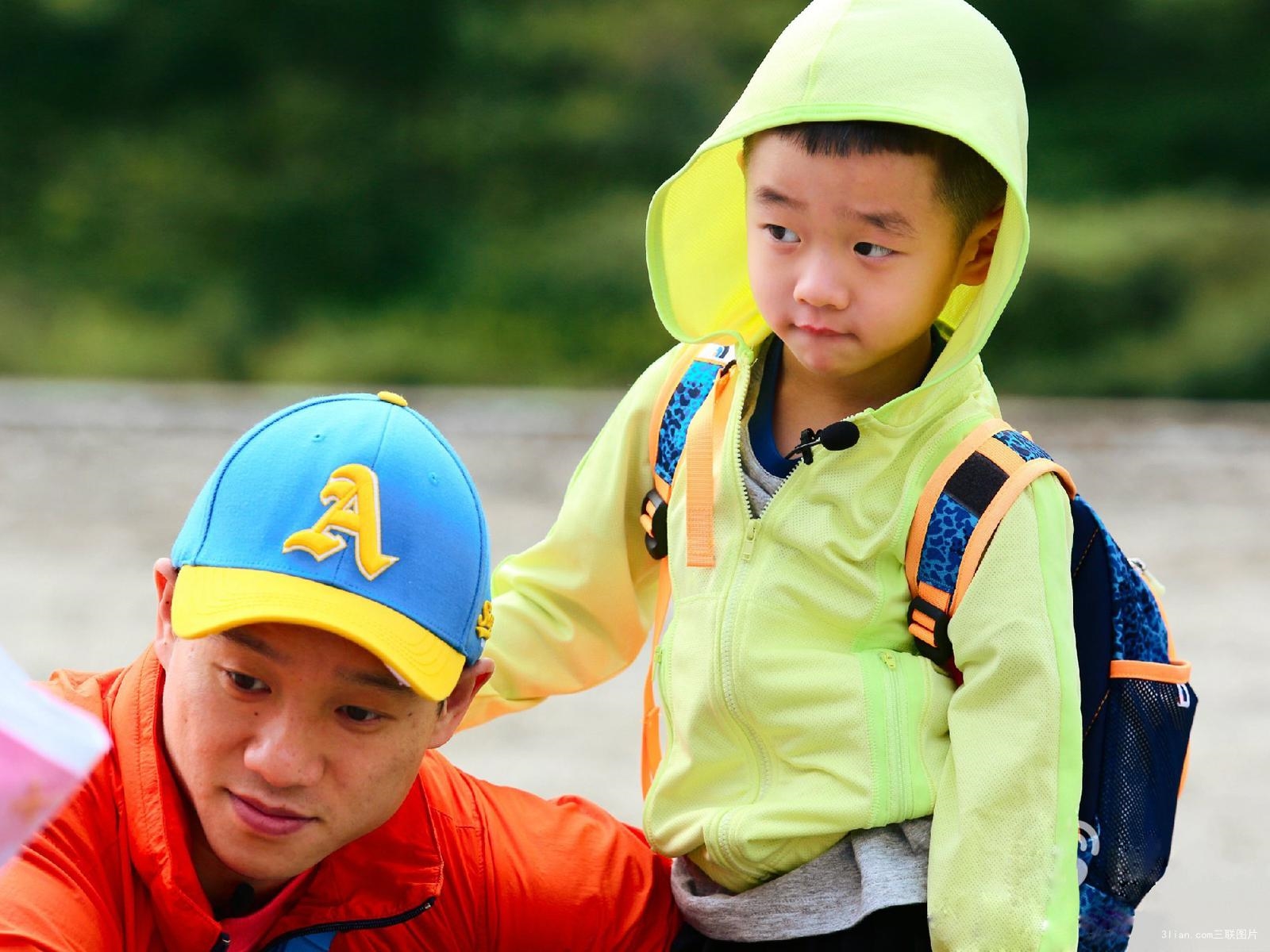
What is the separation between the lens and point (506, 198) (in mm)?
9586

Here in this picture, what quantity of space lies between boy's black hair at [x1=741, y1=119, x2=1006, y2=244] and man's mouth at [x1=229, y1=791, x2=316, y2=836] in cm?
81

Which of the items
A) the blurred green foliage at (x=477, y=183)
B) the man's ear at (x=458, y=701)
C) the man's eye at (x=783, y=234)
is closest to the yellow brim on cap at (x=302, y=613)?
the man's ear at (x=458, y=701)

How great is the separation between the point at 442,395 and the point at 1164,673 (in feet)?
18.2

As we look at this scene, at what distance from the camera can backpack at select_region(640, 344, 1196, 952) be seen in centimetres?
170

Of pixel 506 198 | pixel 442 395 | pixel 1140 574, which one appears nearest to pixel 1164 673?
pixel 1140 574

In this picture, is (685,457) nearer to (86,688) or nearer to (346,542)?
(346,542)

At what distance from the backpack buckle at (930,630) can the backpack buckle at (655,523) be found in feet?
1.08

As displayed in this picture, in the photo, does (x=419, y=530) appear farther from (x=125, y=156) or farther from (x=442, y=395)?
(x=125, y=156)

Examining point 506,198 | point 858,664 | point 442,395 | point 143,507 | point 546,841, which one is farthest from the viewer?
point 506,198

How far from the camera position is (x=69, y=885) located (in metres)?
1.57

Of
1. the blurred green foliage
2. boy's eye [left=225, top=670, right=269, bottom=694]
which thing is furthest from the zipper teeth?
the blurred green foliage

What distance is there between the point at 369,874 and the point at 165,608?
34 cm

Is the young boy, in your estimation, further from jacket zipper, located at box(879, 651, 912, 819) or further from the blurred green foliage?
the blurred green foliage

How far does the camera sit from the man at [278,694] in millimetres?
1589
